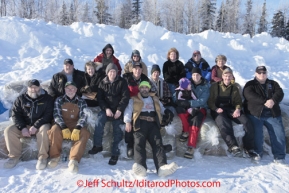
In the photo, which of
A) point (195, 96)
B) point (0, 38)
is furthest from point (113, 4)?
point (195, 96)

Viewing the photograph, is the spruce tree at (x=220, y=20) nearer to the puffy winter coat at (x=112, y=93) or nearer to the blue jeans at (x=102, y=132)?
the puffy winter coat at (x=112, y=93)

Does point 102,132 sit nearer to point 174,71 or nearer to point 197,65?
point 174,71

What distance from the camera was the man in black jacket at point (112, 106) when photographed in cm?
404

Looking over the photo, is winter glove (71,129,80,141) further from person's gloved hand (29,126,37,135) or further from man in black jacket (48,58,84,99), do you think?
man in black jacket (48,58,84,99)

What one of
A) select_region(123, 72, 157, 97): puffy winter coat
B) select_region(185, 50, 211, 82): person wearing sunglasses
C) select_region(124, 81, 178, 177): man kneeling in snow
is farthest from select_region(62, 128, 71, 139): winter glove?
select_region(185, 50, 211, 82): person wearing sunglasses

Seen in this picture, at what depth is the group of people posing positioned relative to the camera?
3.80 m

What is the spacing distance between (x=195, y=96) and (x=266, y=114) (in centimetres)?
131

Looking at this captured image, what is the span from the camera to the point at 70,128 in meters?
4.09

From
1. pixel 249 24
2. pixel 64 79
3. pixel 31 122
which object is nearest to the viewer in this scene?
pixel 31 122

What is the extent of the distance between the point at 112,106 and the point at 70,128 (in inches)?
32.5

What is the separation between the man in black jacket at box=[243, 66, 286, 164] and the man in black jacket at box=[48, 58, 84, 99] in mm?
3299

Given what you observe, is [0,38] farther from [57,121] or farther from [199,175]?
→ [199,175]

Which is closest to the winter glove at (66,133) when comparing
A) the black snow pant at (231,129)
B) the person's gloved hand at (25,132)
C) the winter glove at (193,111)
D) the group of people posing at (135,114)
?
the group of people posing at (135,114)

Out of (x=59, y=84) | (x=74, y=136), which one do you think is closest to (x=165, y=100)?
(x=74, y=136)
